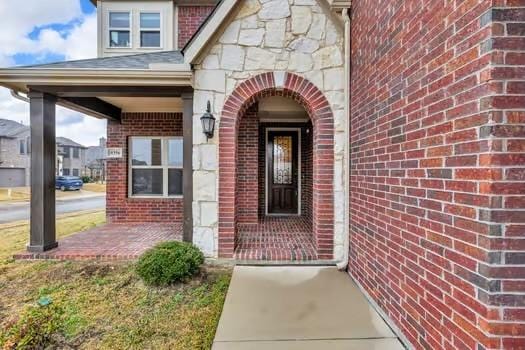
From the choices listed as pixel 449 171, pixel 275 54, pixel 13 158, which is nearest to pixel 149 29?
pixel 275 54

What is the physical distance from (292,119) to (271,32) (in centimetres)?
333

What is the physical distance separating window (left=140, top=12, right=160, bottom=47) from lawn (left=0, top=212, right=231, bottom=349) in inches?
248

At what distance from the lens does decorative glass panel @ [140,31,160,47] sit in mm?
8078

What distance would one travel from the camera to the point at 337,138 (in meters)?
4.35

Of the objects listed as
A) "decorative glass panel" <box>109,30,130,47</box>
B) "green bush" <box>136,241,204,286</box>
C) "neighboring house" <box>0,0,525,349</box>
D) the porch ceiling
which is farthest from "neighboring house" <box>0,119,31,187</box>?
"green bush" <box>136,241,204,286</box>

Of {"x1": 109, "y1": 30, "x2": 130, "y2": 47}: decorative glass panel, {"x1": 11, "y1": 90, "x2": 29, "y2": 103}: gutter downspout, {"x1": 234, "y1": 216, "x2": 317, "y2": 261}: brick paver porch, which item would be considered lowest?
{"x1": 234, "y1": 216, "x2": 317, "y2": 261}: brick paver porch

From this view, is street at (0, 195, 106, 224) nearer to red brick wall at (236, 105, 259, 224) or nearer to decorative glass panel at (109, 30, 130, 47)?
decorative glass panel at (109, 30, 130, 47)

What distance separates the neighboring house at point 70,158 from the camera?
40.1 m

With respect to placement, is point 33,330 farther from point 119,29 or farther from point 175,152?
point 119,29

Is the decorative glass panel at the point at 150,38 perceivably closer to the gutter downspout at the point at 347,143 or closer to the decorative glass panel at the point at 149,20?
the decorative glass panel at the point at 149,20

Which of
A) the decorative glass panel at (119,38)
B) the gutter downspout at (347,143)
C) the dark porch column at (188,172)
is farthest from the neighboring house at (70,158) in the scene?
the gutter downspout at (347,143)

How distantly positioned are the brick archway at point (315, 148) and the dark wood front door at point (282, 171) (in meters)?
3.53

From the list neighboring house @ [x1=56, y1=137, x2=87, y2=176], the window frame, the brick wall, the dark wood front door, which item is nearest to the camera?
the brick wall

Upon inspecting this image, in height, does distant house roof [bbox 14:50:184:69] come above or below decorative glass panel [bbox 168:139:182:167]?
above
